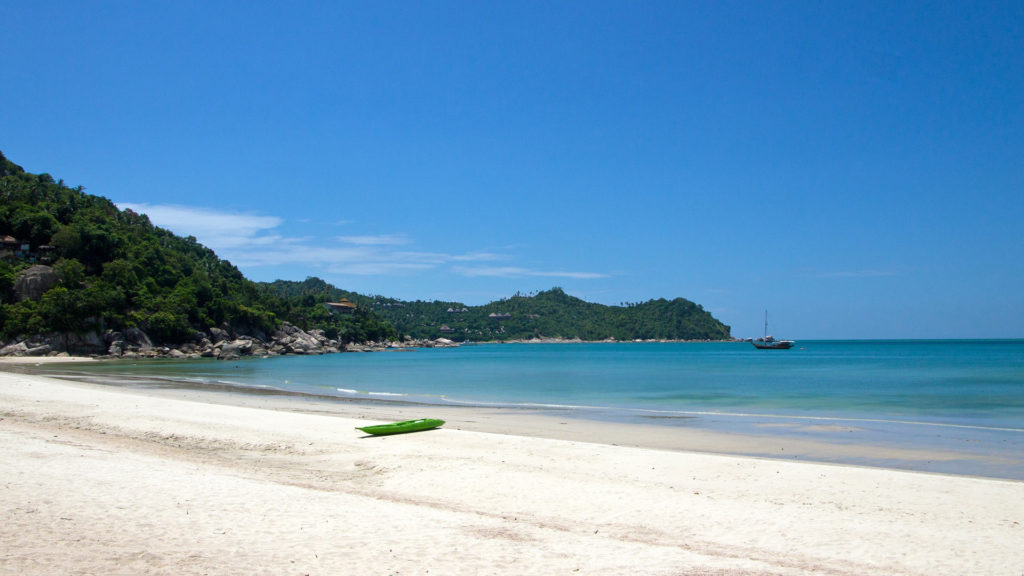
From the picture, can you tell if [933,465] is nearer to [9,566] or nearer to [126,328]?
[9,566]

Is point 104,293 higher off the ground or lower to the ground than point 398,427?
higher

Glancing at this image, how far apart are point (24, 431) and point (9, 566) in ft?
32.1

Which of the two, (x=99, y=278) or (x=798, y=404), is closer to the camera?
(x=798, y=404)

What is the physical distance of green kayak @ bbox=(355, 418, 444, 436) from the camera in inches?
567

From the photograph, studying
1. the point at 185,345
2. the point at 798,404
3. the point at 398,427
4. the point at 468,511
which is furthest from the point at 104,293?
the point at 468,511

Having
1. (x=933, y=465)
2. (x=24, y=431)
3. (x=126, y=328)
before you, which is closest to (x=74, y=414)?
(x=24, y=431)

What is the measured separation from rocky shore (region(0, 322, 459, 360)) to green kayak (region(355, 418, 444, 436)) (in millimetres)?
56025

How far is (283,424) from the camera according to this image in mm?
15680

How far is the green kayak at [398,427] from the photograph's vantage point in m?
14.4

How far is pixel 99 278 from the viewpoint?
66.9 metres

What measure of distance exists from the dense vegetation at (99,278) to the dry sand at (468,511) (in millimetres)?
55428

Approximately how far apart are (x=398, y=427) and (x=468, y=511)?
7327mm

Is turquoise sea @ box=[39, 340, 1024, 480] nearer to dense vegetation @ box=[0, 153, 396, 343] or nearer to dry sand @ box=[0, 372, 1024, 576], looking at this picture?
dry sand @ box=[0, 372, 1024, 576]

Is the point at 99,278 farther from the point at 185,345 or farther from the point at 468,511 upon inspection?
the point at 468,511
